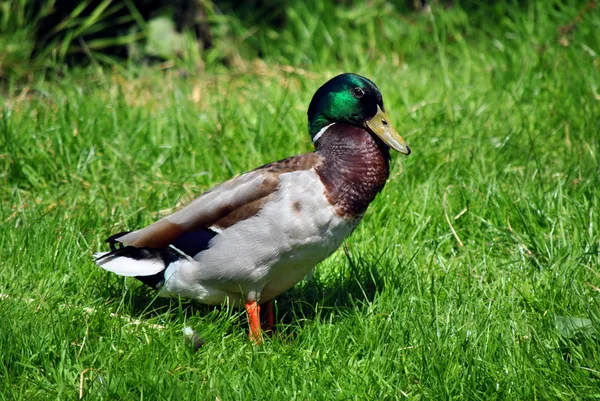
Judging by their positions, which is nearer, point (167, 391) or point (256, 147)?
point (167, 391)

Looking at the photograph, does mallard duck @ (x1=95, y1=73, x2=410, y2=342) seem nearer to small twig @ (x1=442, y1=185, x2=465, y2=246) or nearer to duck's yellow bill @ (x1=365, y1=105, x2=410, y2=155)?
duck's yellow bill @ (x1=365, y1=105, x2=410, y2=155)

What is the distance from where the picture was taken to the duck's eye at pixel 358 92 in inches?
141

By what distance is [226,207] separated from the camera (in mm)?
3498

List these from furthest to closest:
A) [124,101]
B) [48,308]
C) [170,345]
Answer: [124,101] < [48,308] < [170,345]

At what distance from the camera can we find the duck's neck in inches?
133

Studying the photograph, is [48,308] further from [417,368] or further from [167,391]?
[417,368]

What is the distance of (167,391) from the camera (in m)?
2.92

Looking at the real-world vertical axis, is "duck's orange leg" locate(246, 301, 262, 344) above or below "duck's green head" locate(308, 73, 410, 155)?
below

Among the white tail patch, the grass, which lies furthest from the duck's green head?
the white tail patch

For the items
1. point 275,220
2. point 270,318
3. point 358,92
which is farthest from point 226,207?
point 358,92

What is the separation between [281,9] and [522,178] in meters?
3.24

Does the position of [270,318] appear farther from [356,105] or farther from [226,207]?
[356,105]

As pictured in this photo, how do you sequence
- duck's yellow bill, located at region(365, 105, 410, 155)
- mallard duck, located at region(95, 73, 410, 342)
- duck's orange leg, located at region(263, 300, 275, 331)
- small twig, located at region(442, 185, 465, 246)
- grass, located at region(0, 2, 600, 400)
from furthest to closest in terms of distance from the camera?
small twig, located at region(442, 185, 465, 246) → duck's orange leg, located at region(263, 300, 275, 331) → duck's yellow bill, located at region(365, 105, 410, 155) → mallard duck, located at region(95, 73, 410, 342) → grass, located at region(0, 2, 600, 400)

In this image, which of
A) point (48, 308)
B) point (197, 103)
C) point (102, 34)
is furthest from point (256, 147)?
point (102, 34)
